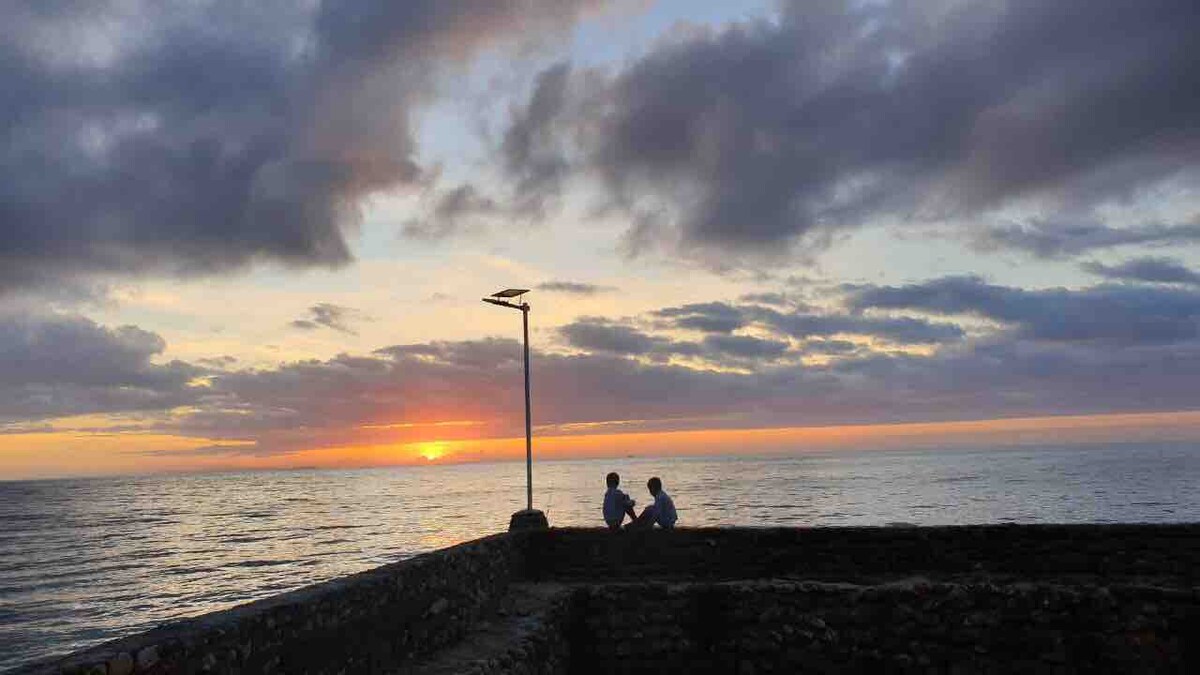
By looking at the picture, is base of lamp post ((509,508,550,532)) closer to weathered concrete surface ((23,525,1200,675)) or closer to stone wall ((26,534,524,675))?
weathered concrete surface ((23,525,1200,675))

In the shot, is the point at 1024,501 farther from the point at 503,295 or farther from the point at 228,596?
the point at 503,295

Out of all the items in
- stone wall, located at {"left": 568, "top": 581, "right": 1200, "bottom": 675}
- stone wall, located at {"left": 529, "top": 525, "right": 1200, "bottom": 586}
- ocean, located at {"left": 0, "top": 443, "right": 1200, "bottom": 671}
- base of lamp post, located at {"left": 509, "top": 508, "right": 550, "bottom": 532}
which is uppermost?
base of lamp post, located at {"left": 509, "top": 508, "right": 550, "bottom": 532}

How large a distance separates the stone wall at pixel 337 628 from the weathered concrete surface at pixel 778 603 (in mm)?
31

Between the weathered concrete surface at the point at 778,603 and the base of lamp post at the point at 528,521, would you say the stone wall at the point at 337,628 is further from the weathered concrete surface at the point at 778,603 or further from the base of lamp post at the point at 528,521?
the base of lamp post at the point at 528,521

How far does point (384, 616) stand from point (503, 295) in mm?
7503

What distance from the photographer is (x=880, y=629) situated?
34.1ft

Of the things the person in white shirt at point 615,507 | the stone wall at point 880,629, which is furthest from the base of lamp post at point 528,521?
the stone wall at point 880,629

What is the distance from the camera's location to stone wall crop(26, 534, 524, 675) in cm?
570

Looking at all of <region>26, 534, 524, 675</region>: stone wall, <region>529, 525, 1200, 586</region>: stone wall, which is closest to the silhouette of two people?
<region>529, 525, 1200, 586</region>: stone wall

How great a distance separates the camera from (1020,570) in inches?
454

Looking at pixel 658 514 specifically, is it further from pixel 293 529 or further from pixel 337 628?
pixel 293 529

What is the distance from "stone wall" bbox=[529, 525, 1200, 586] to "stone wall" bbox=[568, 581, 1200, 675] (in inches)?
44.7

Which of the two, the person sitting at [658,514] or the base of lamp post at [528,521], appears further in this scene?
the base of lamp post at [528,521]

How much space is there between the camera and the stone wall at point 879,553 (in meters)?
11.2
